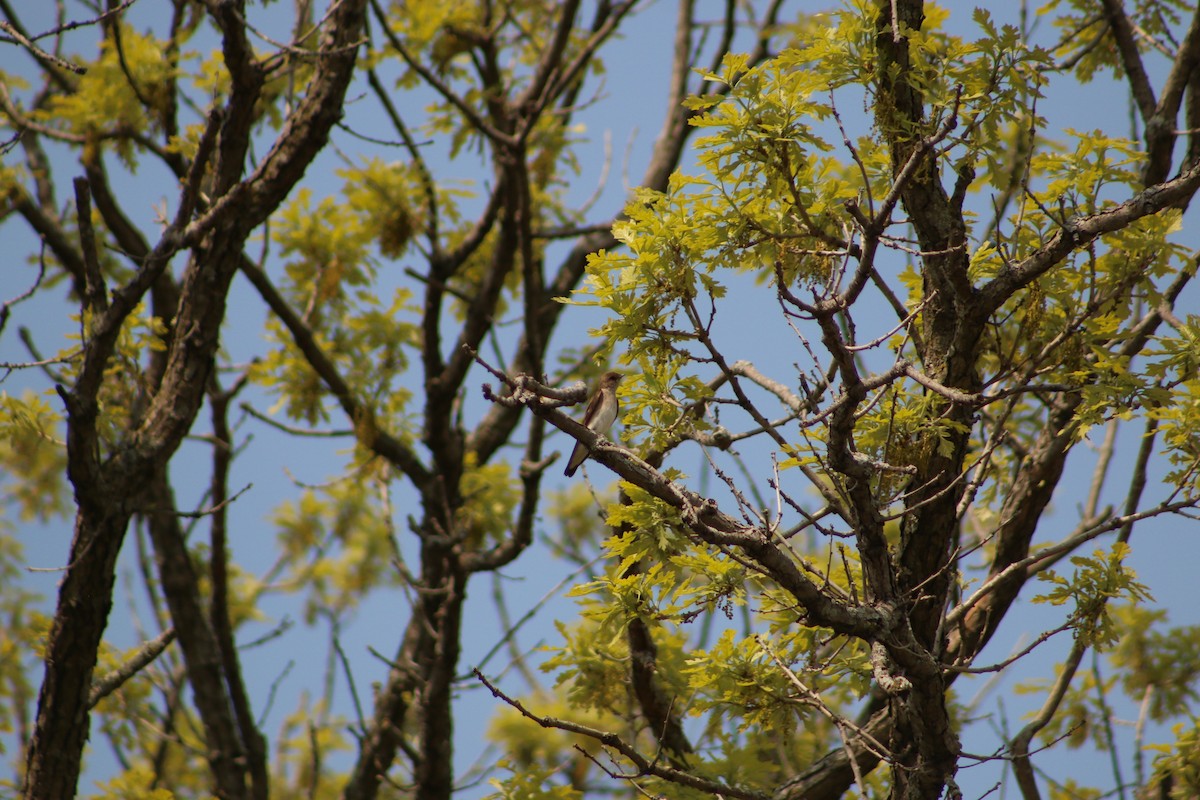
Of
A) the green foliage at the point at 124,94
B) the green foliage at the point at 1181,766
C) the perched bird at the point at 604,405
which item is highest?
the green foliage at the point at 124,94

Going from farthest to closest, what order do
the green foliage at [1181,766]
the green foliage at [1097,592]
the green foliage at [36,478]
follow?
the green foliage at [36,478]
the green foliage at [1181,766]
the green foliage at [1097,592]

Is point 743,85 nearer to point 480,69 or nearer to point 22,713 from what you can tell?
point 480,69

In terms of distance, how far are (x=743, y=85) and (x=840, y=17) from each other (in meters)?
0.58

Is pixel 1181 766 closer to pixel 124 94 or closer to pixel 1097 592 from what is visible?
pixel 1097 592

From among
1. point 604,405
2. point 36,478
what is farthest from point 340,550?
point 604,405

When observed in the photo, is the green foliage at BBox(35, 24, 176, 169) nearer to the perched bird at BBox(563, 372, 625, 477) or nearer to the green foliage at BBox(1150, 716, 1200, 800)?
the perched bird at BBox(563, 372, 625, 477)

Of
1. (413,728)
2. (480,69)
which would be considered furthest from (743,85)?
(413,728)

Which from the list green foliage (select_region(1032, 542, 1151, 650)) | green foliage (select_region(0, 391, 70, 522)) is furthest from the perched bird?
green foliage (select_region(0, 391, 70, 522))

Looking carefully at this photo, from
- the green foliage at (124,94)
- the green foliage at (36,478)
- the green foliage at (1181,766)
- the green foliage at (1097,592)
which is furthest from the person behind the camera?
the green foliage at (36,478)

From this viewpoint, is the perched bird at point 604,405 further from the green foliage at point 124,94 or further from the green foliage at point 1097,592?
the green foliage at point 124,94

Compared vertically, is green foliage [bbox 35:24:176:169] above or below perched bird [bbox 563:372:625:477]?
above

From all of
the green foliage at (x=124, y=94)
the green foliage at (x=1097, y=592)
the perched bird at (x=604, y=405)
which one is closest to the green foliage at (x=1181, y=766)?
the green foliage at (x=1097, y=592)

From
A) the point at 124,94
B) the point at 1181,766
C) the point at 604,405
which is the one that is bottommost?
the point at 1181,766

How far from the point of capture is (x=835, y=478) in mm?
3793
